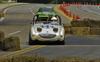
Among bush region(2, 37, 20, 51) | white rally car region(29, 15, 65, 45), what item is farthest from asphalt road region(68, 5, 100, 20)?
bush region(2, 37, 20, 51)

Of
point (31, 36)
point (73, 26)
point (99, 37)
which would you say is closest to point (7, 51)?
point (31, 36)

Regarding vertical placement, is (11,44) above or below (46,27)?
below

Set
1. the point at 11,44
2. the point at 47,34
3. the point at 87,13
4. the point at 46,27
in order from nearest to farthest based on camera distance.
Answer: the point at 11,44
the point at 47,34
the point at 46,27
the point at 87,13

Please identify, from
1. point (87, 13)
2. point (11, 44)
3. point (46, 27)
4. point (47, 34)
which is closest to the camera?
point (11, 44)

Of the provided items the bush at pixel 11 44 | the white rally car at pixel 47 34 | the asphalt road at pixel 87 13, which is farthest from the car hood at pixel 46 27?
the asphalt road at pixel 87 13

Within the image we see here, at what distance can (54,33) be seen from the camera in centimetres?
2045

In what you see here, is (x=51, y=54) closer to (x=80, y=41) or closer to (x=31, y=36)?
(x=31, y=36)

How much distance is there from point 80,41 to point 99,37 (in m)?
2.82

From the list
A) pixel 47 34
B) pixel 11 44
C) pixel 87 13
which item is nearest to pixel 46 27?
pixel 47 34

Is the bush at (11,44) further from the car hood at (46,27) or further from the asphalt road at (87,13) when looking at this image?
the asphalt road at (87,13)

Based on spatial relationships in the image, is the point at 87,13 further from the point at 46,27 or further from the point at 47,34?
the point at 47,34

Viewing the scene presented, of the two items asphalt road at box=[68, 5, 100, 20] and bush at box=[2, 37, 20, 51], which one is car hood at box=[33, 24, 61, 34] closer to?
bush at box=[2, 37, 20, 51]

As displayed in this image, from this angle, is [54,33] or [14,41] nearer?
[14,41]

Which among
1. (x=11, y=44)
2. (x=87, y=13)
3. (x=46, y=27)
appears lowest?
(x=87, y=13)
